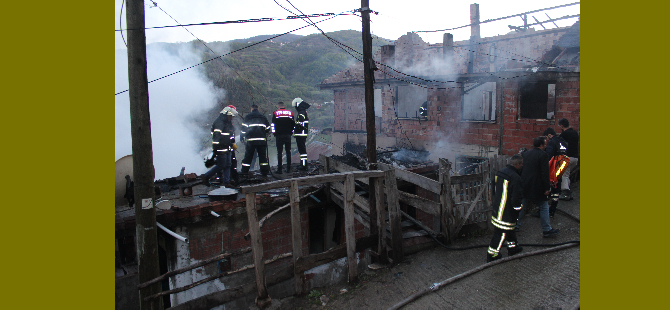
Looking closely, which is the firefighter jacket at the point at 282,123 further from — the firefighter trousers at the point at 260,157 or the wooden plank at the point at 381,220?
the wooden plank at the point at 381,220

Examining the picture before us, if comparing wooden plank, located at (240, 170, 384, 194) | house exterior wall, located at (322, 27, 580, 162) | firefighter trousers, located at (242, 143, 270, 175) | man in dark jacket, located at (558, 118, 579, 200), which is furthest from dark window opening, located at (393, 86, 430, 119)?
wooden plank, located at (240, 170, 384, 194)

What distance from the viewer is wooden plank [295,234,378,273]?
508cm

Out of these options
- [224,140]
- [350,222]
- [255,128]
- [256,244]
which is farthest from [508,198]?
[255,128]

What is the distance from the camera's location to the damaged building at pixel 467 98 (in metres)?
10.7

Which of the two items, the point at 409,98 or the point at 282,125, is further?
the point at 409,98

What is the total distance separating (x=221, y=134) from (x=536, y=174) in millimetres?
6155

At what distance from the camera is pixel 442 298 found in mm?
4406

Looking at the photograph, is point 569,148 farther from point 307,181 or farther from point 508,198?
point 307,181

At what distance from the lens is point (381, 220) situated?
19.1 ft

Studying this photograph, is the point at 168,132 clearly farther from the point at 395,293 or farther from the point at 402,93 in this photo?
the point at 395,293

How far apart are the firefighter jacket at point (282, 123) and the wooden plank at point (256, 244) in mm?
5497

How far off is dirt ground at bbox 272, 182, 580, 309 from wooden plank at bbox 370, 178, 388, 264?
24 centimetres

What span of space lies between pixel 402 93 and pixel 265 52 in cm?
3221

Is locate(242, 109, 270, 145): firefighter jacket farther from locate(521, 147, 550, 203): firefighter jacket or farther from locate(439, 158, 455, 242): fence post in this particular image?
locate(521, 147, 550, 203): firefighter jacket
